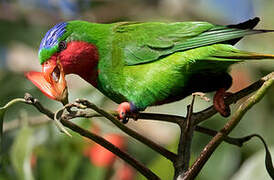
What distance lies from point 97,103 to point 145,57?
0.49 m

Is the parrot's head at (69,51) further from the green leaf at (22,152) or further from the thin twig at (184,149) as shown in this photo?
the thin twig at (184,149)

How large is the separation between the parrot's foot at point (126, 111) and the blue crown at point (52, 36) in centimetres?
39

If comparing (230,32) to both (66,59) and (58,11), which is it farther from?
(58,11)

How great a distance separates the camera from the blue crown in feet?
6.99

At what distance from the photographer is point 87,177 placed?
2225 mm

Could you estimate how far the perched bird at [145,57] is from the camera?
6.61 ft

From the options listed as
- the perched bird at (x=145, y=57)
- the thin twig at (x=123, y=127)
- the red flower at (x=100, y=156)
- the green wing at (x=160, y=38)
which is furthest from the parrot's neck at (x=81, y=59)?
the thin twig at (x=123, y=127)

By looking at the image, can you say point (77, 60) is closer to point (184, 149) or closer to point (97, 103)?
point (97, 103)

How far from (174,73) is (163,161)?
0.37 meters

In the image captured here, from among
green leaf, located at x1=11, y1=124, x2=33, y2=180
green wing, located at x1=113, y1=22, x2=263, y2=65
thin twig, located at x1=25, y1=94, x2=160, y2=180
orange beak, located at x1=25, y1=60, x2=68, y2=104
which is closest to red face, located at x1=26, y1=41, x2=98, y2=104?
green wing, located at x1=113, y1=22, x2=263, y2=65

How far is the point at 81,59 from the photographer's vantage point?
2244 mm

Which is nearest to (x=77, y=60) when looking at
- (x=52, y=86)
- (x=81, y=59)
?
(x=81, y=59)

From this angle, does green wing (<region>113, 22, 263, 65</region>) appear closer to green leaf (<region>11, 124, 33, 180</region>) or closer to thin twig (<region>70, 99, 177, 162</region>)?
green leaf (<region>11, 124, 33, 180</region>)

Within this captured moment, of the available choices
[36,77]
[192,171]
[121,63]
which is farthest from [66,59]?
[192,171]
